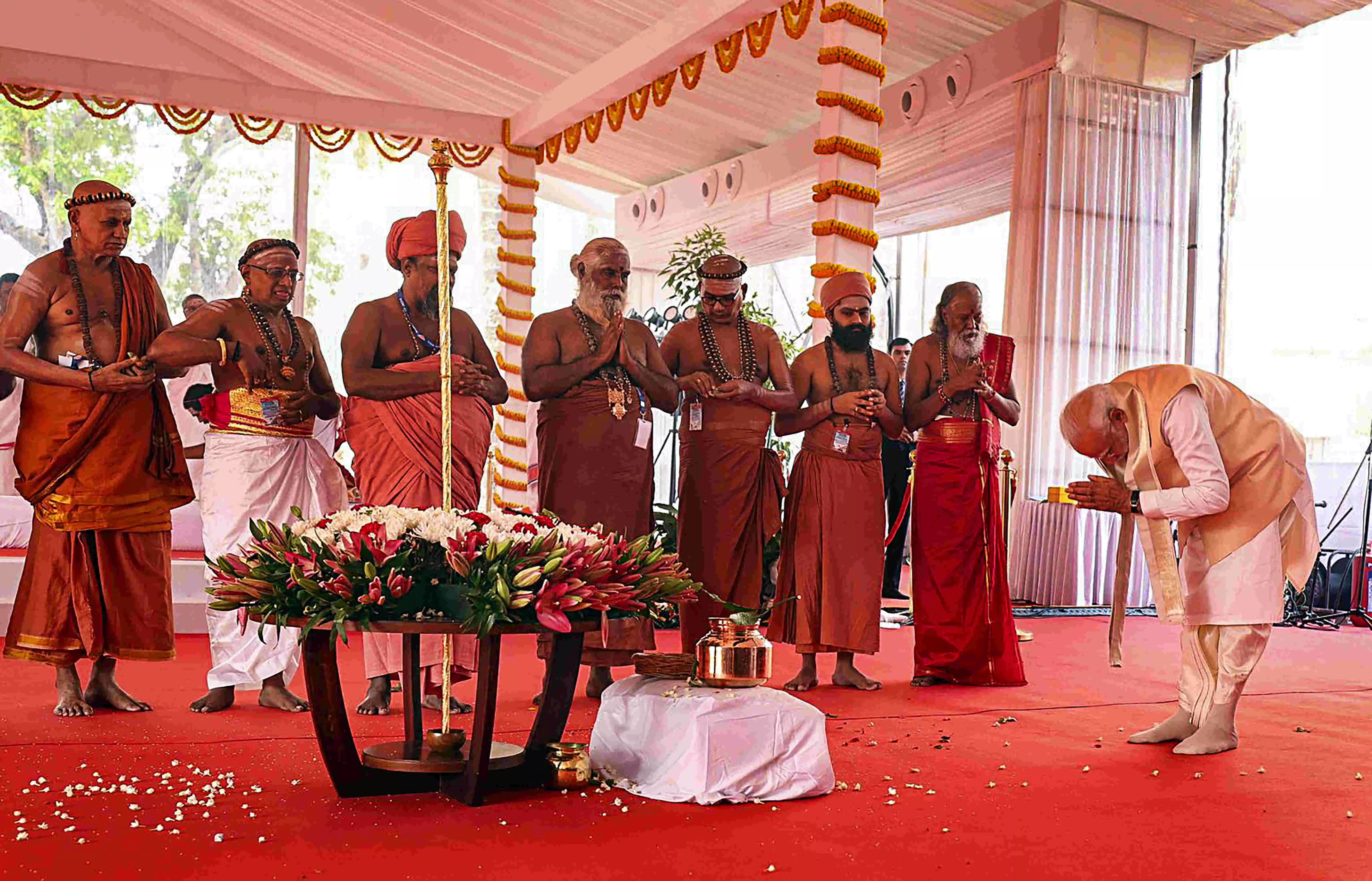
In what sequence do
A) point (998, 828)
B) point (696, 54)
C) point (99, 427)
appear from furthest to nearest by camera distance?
point (696, 54) → point (99, 427) → point (998, 828)

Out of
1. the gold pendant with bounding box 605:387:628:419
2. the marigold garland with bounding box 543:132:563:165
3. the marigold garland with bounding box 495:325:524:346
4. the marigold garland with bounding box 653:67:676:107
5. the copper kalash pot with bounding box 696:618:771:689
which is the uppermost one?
the marigold garland with bounding box 543:132:563:165

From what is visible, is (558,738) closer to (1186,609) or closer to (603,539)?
(603,539)

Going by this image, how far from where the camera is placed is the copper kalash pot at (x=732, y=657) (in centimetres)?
329

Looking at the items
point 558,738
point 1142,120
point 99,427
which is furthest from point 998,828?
point 1142,120

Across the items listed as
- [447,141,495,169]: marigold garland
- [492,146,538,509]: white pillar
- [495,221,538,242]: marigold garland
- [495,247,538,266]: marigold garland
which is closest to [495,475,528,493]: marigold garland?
[492,146,538,509]: white pillar

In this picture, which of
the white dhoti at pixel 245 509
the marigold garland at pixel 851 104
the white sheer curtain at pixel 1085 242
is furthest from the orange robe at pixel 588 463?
the white sheer curtain at pixel 1085 242

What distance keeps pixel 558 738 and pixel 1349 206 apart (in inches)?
321

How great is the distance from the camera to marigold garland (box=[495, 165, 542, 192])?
10164mm

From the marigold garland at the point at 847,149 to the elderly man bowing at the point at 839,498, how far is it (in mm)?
1204

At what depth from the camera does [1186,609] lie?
3887mm

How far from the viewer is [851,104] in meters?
6.29

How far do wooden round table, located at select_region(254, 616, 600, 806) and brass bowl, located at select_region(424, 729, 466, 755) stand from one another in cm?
1

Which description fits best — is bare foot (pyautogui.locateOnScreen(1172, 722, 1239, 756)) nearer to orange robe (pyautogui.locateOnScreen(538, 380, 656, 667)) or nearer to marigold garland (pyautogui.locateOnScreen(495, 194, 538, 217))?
orange robe (pyautogui.locateOnScreen(538, 380, 656, 667))

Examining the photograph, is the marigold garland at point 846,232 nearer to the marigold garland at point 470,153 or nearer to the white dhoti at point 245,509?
the white dhoti at point 245,509
